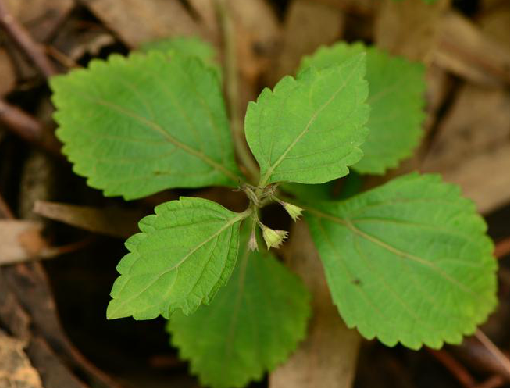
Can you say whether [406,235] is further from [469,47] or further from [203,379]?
[469,47]

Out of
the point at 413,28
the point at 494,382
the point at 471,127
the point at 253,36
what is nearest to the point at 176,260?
the point at 253,36

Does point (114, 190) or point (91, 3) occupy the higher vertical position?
point (91, 3)

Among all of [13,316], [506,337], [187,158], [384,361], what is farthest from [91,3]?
[506,337]

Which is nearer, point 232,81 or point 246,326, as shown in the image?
point 246,326

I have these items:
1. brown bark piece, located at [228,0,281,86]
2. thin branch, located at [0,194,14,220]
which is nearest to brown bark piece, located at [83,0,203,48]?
brown bark piece, located at [228,0,281,86]

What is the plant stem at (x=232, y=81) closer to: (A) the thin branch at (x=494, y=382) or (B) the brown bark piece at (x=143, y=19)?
(B) the brown bark piece at (x=143, y=19)

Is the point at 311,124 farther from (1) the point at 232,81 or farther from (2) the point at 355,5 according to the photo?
(2) the point at 355,5

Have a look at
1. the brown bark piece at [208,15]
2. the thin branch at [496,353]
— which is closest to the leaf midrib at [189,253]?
the brown bark piece at [208,15]
